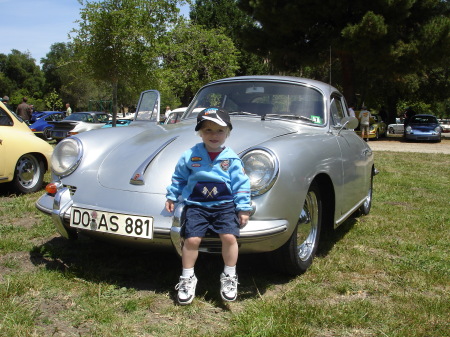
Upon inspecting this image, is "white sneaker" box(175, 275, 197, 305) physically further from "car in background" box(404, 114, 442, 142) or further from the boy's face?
"car in background" box(404, 114, 442, 142)

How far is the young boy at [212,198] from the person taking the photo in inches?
103

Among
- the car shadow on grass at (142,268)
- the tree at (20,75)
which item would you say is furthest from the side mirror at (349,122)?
the tree at (20,75)

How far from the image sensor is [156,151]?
3129 millimetres

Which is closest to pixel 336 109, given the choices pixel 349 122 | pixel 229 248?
pixel 349 122

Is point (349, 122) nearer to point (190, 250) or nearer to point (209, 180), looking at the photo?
point (209, 180)

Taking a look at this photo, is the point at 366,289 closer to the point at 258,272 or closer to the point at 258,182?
the point at 258,272

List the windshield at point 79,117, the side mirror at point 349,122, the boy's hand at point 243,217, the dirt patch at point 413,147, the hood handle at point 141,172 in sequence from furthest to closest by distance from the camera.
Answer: the windshield at point 79,117
the dirt patch at point 413,147
the side mirror at point 349,122
the hood handle at point 141,172
the boy's hand at point 243,217

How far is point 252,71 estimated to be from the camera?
34.3 metres

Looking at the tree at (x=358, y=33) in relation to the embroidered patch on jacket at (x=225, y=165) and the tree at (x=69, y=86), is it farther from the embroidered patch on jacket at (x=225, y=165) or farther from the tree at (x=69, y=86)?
the tree at (x=69, y=86)

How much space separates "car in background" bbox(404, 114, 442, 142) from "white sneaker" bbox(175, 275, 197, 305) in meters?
21.9

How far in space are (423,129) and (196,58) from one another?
540 inches

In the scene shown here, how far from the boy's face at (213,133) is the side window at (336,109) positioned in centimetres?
177

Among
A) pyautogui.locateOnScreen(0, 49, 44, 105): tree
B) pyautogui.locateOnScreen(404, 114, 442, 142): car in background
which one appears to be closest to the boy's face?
pyautogui.locateOnScreen(404, 114, 442, 142): car in background

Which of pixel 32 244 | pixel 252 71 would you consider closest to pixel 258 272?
pixel 32 244
